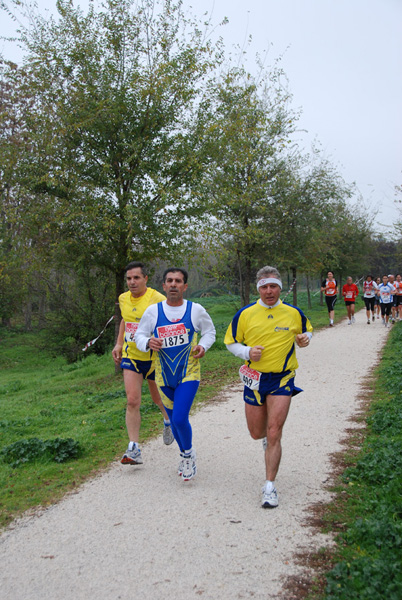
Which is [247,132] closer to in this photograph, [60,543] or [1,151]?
[1,151]

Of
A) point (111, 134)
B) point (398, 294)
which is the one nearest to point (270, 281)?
point (111, 134)

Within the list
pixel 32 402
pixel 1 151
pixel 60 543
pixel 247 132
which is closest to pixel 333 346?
pixel 247 132

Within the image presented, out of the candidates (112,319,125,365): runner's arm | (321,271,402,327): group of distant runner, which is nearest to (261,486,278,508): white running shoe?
(112,319,125,365): runner's arm

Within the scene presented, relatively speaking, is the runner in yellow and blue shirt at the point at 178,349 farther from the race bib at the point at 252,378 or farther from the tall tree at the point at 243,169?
the tall tree at the point at 243,169

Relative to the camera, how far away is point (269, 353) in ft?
16.0

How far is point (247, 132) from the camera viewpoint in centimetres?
1437

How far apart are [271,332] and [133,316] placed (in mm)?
1980

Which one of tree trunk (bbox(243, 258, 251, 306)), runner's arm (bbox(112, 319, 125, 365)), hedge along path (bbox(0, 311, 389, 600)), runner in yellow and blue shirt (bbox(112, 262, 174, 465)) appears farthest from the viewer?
tree trunk (bbox(243, 258, 251, 306))

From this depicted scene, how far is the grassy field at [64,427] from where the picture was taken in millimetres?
5414

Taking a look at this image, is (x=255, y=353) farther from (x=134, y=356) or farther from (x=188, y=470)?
(x=134, y=356)

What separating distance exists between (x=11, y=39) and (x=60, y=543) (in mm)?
11083

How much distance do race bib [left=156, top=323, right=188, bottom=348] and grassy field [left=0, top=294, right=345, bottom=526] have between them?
1.69 metres

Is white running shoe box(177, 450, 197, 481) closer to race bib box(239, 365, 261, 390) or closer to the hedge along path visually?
the hedge along path

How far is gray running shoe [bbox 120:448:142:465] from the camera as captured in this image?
5664 millimetres
